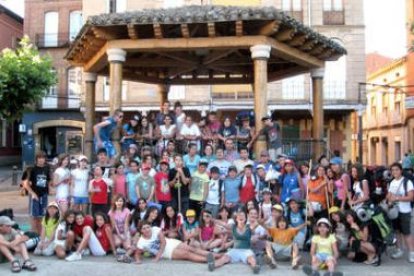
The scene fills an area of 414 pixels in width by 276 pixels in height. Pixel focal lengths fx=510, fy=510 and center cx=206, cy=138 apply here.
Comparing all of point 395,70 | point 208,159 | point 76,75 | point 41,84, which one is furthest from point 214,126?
point 395,70

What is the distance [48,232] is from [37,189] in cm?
115

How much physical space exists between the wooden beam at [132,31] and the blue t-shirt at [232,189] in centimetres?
360

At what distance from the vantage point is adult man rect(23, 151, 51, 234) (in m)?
9.05

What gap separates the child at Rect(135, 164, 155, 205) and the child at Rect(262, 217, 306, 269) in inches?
78.7

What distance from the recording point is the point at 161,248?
25.9 feet

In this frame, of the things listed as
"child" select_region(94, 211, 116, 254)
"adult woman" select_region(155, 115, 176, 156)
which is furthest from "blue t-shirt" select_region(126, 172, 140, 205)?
"adult woman" select_region(155, 115, 176, 156)

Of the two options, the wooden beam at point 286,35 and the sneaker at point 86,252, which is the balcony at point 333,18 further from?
the sneaker at point 86,252

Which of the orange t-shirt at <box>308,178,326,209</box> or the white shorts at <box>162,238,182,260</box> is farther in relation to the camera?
the orange t-shirt at <box>308,178,326,209</box>

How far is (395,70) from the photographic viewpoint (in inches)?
1346

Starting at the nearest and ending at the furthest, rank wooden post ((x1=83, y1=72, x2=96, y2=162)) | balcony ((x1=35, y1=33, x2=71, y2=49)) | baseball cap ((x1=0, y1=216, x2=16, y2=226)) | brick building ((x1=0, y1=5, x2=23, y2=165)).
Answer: baseball cap ((x1=0, y1=216, x2=16, y2=226))
wooden post ((x1=83, y1=72, x2=96, y2=162))
balcony ((x1=35, y1=33, x2=71, y2=49))
brick building ((x1=0, y1=5, x2=23, y2=165))

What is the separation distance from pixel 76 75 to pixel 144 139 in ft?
76.3

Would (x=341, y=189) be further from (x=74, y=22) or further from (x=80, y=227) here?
(x=74, y=22)

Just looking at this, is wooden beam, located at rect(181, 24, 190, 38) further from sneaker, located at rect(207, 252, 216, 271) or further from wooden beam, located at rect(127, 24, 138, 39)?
sneaker, located at rect(207, 252, 216, 271)

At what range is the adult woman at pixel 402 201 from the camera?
8.01 meters
